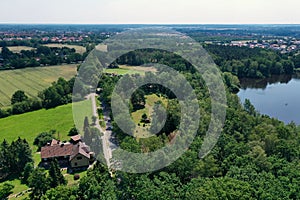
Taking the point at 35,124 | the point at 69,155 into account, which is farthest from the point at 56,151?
the point at 35,124

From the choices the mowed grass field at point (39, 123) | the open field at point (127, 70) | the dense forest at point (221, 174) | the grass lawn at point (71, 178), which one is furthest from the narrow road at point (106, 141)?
the open field at point (127, 70)

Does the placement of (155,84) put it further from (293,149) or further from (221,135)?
(293,149)

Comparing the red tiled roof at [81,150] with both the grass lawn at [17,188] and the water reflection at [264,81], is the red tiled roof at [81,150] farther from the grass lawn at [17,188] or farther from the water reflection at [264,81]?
the water reflection at [264,81]

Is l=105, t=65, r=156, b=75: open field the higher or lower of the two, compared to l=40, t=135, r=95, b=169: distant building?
higher

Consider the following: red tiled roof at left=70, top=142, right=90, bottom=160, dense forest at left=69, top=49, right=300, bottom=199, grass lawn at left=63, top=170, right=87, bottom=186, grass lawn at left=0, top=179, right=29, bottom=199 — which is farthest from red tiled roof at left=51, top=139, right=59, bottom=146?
dense forest at left=69, top=49, right=300, bottom=199

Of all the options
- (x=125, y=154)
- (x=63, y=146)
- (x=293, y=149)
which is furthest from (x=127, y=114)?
(x=293, y=149)

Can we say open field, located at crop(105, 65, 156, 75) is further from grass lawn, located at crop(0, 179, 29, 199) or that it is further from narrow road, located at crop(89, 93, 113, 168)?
grass lawn, located at crop(0, 179, 29, 199)

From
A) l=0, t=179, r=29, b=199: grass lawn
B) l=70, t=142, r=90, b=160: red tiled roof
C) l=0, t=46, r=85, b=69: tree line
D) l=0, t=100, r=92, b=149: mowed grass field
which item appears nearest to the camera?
l=0, t=179, r=29, b=199: grass lawn
